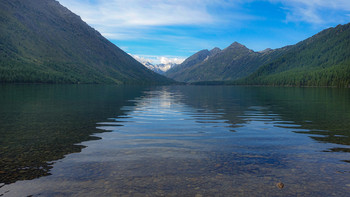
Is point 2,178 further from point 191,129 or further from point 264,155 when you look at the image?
point 191,129

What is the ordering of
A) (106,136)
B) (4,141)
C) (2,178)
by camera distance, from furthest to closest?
(106,136)
(4,141)
(2,178)

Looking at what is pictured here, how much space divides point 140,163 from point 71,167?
3.87 meters

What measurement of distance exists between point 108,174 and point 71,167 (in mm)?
2563

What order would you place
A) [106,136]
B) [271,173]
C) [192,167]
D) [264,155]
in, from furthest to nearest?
[106,136]
[264,155]
[192,167]
[271,173]

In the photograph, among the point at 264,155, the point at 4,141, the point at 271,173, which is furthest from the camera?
the point at 4,141

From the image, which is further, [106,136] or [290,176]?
[106,136]

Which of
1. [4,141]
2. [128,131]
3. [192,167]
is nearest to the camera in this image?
[192,167]

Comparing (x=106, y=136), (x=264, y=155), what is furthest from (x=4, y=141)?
(x=264, y=155)

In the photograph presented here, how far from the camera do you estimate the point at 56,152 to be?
59.5 feet

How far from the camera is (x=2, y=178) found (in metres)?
13.0

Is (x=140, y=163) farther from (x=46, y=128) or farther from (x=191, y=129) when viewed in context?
(x=46, y=128)

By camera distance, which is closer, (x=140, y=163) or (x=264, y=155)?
(x=140, y=163)

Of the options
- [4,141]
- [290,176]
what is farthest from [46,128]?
[290,176]

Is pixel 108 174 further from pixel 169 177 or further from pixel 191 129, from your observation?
pixel 191 129
